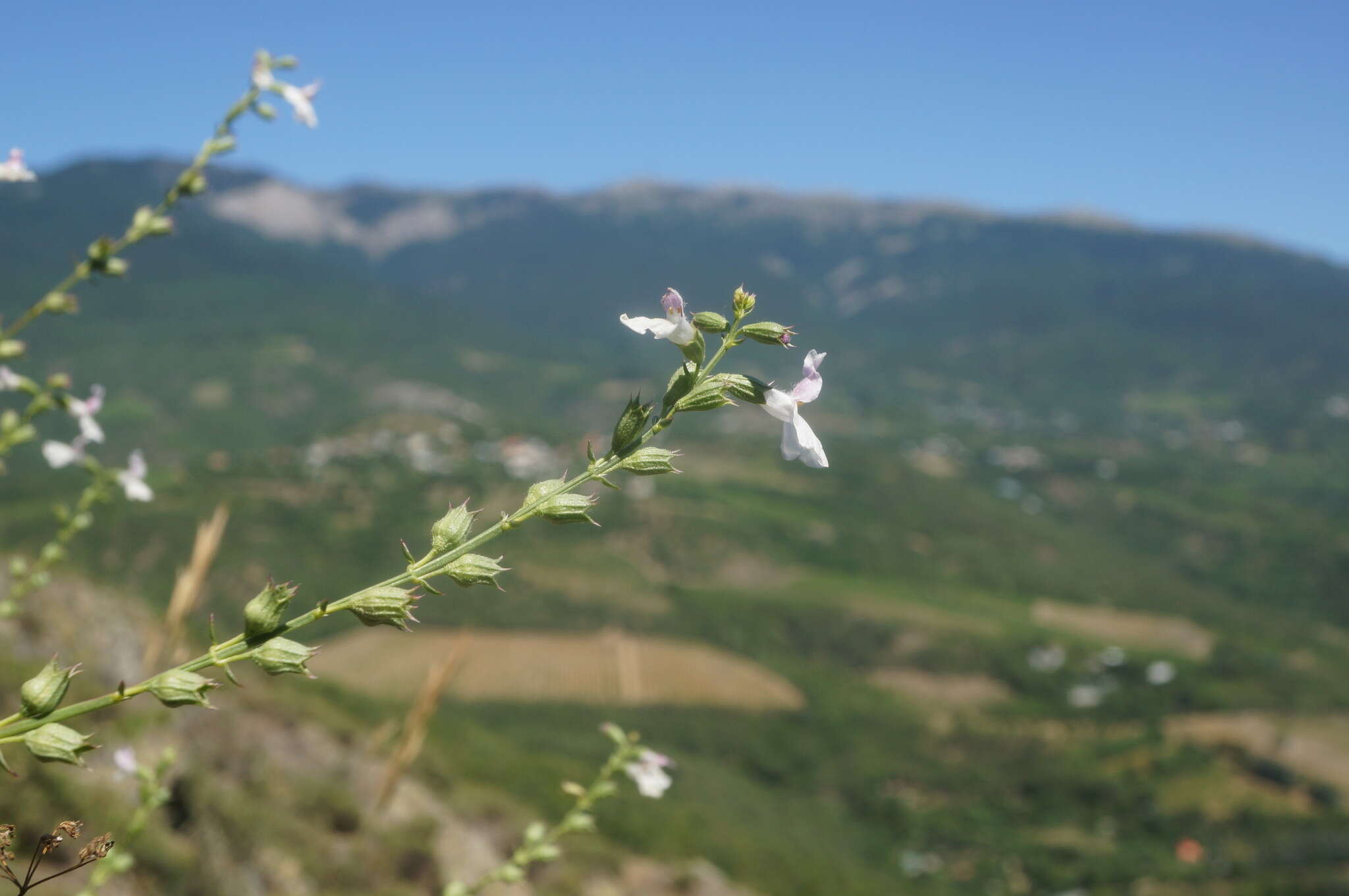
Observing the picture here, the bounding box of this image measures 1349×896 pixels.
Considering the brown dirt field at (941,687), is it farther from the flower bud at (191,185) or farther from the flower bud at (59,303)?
the flower bud at (59,303)

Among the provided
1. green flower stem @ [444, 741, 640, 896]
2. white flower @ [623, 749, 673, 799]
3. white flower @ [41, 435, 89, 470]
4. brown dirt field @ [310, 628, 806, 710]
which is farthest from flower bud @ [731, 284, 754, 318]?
brown dirt field @ [310, 628, 806, 710]

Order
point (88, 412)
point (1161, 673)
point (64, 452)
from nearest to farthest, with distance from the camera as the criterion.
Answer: point (88, 412) → point (64, 452) → point (1161, 673)

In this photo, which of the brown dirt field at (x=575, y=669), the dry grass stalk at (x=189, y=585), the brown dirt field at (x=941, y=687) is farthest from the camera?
the brown dirt field at (x=941, y=687)

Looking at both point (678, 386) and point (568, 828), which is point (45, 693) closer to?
point (678, 386)

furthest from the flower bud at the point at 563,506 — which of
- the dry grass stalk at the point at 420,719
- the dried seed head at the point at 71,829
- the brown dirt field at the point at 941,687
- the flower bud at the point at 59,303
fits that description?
the brown dirt field at the point at 941,687

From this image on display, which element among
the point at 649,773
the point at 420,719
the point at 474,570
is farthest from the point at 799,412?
the point at 420,719

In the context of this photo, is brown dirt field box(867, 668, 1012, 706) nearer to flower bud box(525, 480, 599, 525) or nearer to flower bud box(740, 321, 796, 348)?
flower bud box(740, 321, 796, 348)
